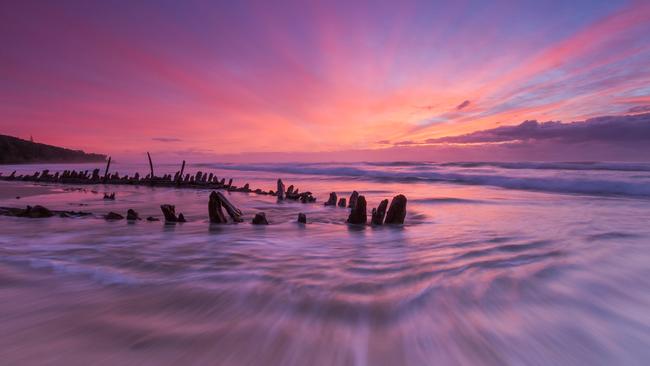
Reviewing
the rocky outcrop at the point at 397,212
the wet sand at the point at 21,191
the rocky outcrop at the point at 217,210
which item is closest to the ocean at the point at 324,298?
the rocky outcrop at the point at 217,210

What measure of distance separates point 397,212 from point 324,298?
4456 mm

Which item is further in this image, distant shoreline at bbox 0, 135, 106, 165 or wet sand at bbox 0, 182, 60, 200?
distant shoreline at bbox 0, 135, 106, 165

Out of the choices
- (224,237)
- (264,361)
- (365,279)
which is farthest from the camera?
(224,237)

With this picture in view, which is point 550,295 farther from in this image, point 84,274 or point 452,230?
point 84,274

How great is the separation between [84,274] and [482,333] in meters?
3.88

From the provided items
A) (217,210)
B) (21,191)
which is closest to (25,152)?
(21,191)

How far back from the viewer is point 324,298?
288 cm

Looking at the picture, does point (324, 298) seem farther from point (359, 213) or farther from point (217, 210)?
point (217, 210)

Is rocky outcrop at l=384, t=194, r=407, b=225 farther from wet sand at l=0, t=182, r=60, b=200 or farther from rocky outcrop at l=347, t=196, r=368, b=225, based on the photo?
wet sand at l=0, t=182, r=60, b=200

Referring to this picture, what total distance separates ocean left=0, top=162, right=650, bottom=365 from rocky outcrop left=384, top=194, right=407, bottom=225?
4.29 ft

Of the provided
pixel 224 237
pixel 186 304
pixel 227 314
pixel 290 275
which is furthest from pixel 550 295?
pixel 224 237

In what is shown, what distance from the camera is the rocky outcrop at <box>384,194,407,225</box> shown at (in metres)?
6.98

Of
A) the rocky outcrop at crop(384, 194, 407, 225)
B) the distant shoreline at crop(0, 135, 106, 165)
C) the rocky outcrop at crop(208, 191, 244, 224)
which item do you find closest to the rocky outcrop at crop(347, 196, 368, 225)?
the rocky outcrop at crop(384, 194, 407, 225)

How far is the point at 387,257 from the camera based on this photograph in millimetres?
4227
